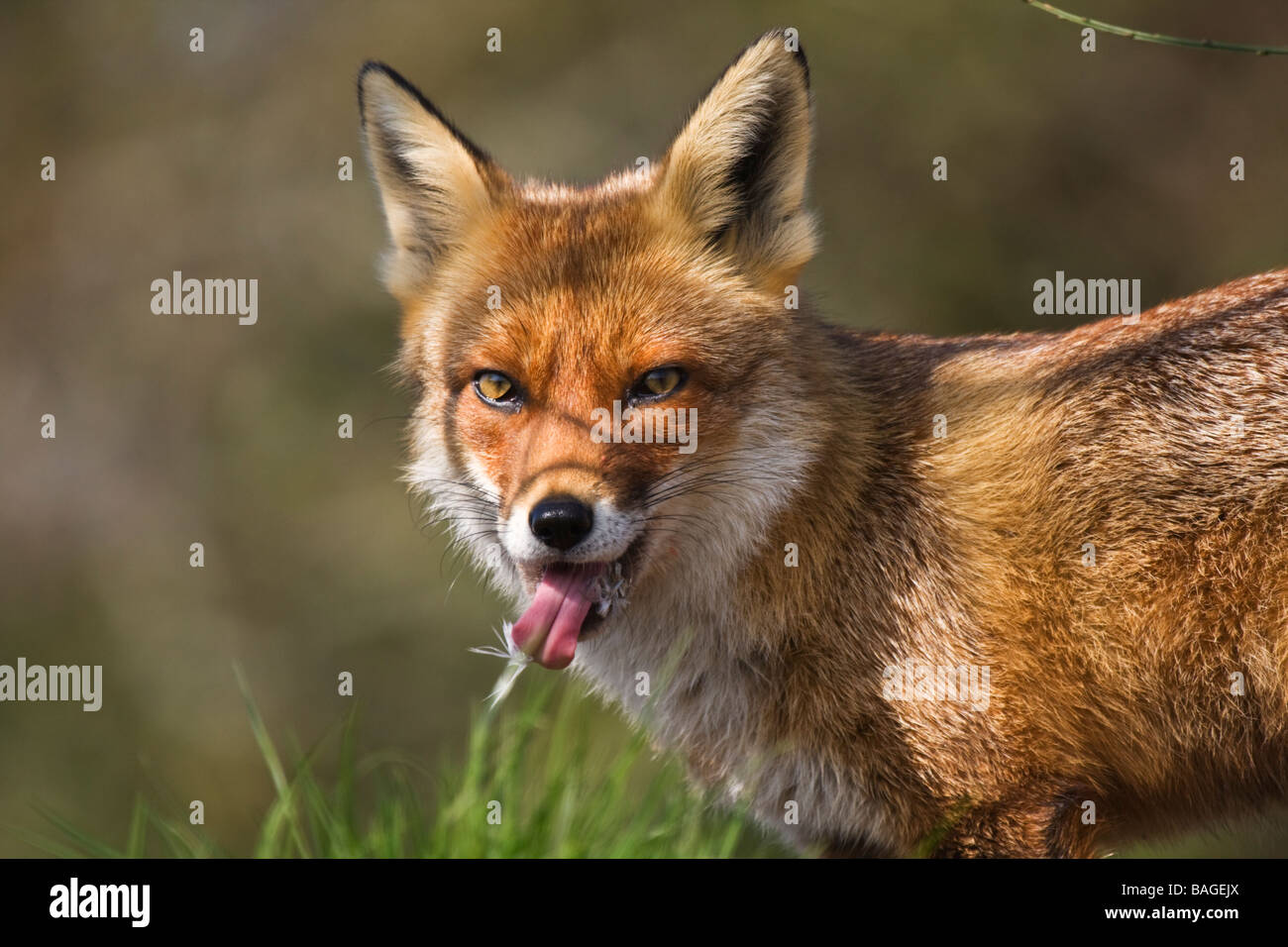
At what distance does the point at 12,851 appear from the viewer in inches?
391

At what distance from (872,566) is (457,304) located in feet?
5.76

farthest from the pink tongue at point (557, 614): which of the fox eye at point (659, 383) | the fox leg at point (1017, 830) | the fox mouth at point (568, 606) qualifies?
the fox leg at point (1017, 830)

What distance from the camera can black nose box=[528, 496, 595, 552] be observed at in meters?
3.88

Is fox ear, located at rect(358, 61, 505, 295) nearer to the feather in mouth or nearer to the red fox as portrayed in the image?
the red fox

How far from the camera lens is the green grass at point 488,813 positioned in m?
3.48

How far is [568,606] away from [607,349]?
84cm

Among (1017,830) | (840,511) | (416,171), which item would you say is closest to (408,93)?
(416,171)

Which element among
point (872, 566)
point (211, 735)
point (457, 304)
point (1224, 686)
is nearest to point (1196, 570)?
point (1224, 686)

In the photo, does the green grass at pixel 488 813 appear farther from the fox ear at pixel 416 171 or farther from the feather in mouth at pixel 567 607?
the fox ear at pixel 416 171

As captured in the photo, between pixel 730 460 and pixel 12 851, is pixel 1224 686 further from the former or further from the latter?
pixel 12 851

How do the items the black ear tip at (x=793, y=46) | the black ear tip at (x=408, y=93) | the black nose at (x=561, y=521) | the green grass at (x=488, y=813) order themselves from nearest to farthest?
the green grass at (x=488, y=813), the black nose at (x=561, y=521), the black ear tip at (x=793, y=46), the black ear tip at (x=408, y=93)

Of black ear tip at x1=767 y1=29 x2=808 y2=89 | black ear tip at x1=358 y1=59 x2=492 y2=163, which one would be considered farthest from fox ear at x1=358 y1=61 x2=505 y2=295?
black ear tip at x1=767 y1=29 x2=808 y2=89

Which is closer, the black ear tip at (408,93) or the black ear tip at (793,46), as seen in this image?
the black ear tip at (793,46)

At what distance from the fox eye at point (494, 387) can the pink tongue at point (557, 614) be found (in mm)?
633
